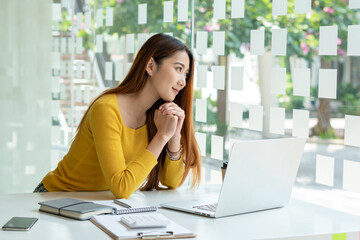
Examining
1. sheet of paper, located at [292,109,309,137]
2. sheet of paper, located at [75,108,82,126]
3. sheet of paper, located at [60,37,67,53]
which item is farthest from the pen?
sheet of paper, located at [60,37,67,53]

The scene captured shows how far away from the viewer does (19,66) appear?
400cm

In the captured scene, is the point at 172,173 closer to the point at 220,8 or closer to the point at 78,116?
the point at 220,8

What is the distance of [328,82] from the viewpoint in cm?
204

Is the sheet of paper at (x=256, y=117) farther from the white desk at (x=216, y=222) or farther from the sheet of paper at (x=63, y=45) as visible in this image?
the sheet of paper at (x=63, y=45)

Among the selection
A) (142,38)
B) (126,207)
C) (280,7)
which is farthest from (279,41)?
(142,38)

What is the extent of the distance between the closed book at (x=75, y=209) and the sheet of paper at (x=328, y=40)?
3.28 feet

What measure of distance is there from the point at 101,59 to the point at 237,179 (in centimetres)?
237

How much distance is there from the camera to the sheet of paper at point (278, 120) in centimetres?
227

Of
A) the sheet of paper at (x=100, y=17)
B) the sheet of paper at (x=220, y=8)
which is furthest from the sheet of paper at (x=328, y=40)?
the sheet of paper at (x=100, y=17)

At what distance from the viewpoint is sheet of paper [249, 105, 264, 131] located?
2414 millimetres

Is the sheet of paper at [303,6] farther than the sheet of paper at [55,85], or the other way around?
the sheet of paper at [55,85]

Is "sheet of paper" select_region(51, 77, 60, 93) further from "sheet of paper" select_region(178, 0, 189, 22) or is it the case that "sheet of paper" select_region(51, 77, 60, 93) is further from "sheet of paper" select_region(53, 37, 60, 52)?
"sheet of paper" select_region(178, 0, 189, 22)

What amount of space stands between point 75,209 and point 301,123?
39.5 inches

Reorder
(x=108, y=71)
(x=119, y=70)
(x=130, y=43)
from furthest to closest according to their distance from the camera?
(x=108, y=71)
(x=119, y=70)
(x=130, y=43)
